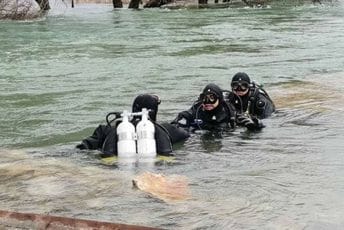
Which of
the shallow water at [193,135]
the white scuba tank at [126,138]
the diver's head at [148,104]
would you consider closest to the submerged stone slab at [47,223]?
the shallow water at [193,135]

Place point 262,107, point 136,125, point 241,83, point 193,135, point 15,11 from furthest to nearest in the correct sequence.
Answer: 1. point 15,11
2. point 262,107
3. point 241,83
4. point 193,135
5. point 136,125

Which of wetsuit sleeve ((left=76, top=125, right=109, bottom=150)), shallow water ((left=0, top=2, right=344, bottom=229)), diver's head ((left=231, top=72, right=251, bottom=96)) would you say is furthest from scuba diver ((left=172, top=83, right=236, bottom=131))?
wetsuit sleeve ((left=76, top=125, right=109, bottom=150))

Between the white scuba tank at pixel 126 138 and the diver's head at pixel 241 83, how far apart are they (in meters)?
2.35

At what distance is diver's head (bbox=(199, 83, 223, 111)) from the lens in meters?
8.02

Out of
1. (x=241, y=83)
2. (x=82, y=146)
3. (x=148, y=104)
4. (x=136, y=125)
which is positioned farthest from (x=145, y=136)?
(x=241, y=83)

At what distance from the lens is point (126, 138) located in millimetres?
6871

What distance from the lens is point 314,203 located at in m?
5.80

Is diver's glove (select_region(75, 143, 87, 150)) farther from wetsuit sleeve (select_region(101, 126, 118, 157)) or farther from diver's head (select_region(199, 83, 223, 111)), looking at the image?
diver's head (select_region(199, 83, 223, 111))

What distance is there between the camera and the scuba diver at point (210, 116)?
326 inches

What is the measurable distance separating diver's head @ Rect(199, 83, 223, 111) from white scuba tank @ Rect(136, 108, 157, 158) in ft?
4.38

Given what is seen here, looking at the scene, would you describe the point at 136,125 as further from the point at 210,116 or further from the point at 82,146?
the point at 210,116

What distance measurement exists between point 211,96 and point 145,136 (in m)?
1.52

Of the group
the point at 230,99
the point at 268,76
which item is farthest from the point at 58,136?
the point at 268,76

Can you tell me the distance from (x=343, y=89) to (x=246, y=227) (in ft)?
25.8
